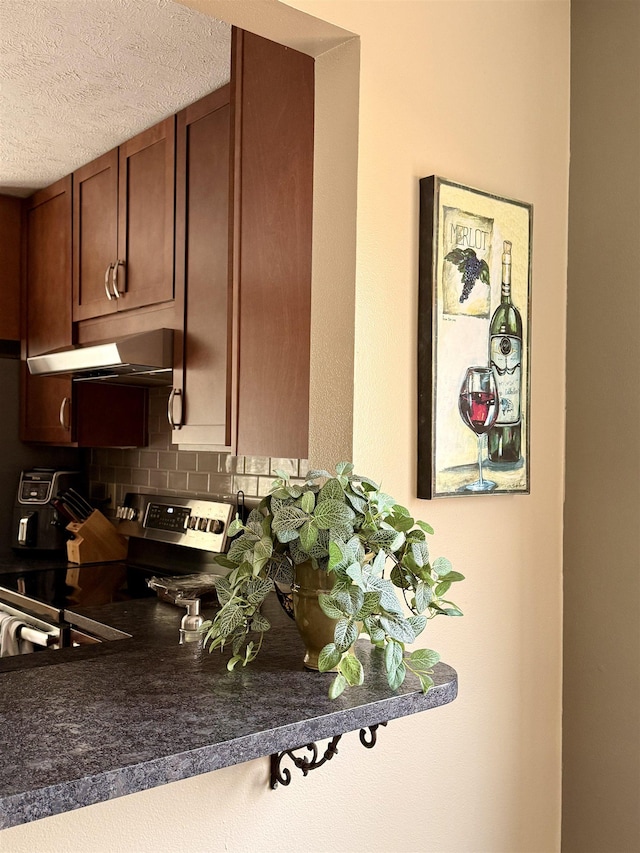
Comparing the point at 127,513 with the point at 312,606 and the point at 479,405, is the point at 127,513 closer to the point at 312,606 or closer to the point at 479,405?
the point at 479,405

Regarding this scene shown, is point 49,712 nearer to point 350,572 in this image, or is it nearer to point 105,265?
point 350,572

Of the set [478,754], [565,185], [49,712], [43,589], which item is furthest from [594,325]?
[43,589]

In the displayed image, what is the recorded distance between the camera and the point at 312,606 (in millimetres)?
1173

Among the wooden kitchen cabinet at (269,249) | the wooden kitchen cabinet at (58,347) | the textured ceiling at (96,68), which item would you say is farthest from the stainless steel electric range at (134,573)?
the textured ceiling at (96,68)

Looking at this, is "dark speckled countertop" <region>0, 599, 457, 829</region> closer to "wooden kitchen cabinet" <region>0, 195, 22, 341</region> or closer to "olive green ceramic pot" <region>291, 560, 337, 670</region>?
"olive green ceramic pot" <region>291, 560, 337, 670</region>

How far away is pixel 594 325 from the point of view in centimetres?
188

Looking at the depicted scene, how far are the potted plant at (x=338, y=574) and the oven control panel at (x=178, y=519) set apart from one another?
143 centimetres

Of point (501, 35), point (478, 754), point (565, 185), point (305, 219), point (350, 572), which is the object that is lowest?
point (478, 754)

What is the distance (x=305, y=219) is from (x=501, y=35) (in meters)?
0.61

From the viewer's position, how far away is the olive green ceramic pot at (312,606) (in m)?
1.17

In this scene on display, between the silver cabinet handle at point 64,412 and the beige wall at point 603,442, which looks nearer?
the beige wall at point 603,442

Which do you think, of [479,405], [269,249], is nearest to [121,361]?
[269,249]

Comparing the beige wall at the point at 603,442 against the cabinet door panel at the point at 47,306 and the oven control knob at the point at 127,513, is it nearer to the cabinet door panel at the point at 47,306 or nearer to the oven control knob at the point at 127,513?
the oven control knob at the point at 127,513

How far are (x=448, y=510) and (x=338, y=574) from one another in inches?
23.2
